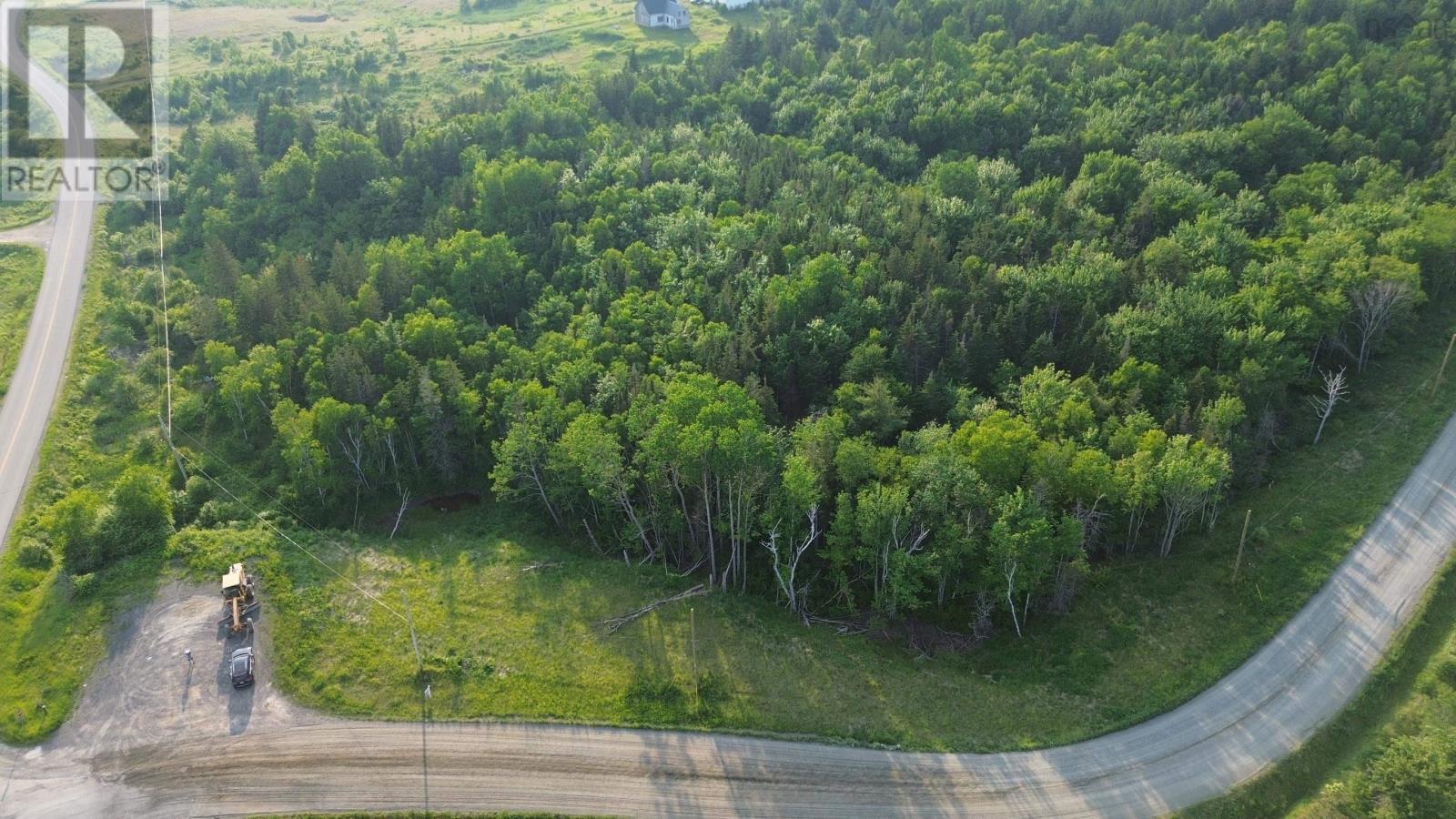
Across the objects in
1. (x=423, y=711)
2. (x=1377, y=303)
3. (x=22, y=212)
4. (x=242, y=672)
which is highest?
(x=1377, y=303)

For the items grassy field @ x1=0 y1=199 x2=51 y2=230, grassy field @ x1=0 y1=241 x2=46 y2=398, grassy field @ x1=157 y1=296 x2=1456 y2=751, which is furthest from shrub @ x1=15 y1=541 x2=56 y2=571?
grassy field @ x1=0 y1=199 x2=51 y2=230

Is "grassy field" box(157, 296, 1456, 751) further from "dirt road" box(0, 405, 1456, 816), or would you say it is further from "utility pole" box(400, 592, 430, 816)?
"dirt road" box(0, 405, 1456, 816)

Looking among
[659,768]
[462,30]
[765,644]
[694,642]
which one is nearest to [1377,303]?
[765,644]

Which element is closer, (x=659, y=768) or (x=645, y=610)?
(x=659, y=768)

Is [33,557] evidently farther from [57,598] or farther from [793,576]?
[793,576]

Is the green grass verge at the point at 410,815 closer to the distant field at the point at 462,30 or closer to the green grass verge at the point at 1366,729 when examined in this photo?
the green grass verge at the point at 1366,729

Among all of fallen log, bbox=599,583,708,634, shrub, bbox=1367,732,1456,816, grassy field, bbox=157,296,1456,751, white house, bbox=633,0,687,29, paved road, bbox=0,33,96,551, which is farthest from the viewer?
white house, bbox=633,0,687,29

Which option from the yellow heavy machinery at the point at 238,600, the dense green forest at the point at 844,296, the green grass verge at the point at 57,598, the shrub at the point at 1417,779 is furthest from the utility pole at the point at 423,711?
the shrub at the point at 1417,779

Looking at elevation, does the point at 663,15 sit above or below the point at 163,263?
above
